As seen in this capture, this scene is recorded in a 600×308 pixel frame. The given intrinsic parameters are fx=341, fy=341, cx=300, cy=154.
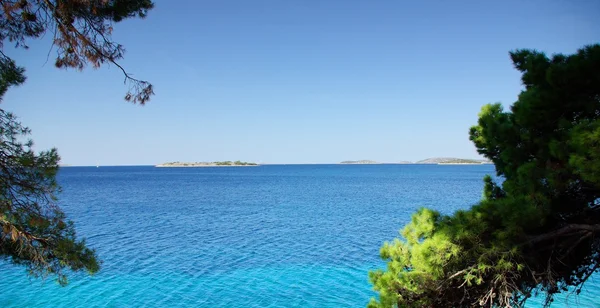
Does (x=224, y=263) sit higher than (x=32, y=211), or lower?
lower

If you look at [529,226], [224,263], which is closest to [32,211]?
[529,226]

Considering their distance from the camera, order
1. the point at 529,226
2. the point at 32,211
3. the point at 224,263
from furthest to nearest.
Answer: the point at 224,263
the point at 32,211
the point at 529,226

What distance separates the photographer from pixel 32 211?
591 centimetres

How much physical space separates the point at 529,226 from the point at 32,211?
26.1 feet

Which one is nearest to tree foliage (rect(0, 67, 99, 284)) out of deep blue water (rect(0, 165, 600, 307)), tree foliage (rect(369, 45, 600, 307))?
tree foliage (rect(369, 45, 600, 307))

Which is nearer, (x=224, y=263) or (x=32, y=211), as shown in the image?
(x=32, y=211)

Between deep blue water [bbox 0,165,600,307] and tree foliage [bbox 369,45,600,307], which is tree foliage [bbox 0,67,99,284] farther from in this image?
deep blue water [bbox 0,165,600,307]

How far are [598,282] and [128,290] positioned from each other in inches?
747

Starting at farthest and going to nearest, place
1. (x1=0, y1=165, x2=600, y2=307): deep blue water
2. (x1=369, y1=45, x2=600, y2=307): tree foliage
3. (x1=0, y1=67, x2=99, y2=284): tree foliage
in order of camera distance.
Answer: (x1=0, y1=165, x2=600, y2=307): deep blue water
(x1=0, y1=67, x2=99, y2=284): tree foliage
(x1=369, y1=45, x2=600, y2=307): tree foliage

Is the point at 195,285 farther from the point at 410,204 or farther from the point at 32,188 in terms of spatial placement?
the point at 410,204

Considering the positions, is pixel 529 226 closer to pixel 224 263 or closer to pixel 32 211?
pixel 32 211

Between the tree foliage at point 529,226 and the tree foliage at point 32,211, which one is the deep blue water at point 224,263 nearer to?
the tree foliage at point 32,211

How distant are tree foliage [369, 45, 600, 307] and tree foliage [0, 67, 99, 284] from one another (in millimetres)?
5561

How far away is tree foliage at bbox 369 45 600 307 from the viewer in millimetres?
4770
